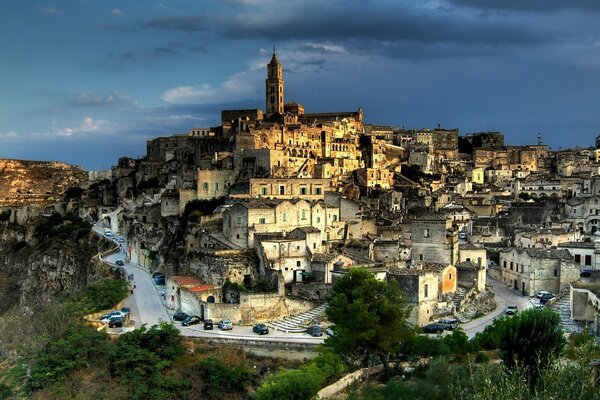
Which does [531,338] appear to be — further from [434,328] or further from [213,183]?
[213,183]

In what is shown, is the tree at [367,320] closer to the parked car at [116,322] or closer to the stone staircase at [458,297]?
the stone staircase at [458,297]

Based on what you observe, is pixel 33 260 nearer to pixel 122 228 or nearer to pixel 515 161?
pixel 122 228

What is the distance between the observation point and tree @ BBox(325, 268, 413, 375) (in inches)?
1115

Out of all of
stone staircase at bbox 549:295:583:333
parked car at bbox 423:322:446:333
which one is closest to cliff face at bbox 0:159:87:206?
parked car at bbox 423:322:446:333

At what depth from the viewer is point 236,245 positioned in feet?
144

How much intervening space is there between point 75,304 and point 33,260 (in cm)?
2899

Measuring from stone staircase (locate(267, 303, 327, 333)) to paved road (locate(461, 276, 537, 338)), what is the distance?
844 centimetres

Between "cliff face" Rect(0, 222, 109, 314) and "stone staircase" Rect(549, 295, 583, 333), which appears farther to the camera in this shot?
"cliff face" Rect(0, 222, 109, 314)

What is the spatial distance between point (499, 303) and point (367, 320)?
15.9m

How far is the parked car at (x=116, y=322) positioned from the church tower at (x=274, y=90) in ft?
185

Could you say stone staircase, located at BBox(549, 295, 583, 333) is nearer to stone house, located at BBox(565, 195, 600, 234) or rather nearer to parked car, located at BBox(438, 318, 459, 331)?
parked car, located at BBox(438, 318, 459, 331)

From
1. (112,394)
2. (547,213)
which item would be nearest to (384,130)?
(547,213)

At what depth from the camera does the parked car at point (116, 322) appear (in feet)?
120

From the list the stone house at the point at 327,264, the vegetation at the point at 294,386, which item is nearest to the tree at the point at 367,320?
the vegetation at the point at 294,386
